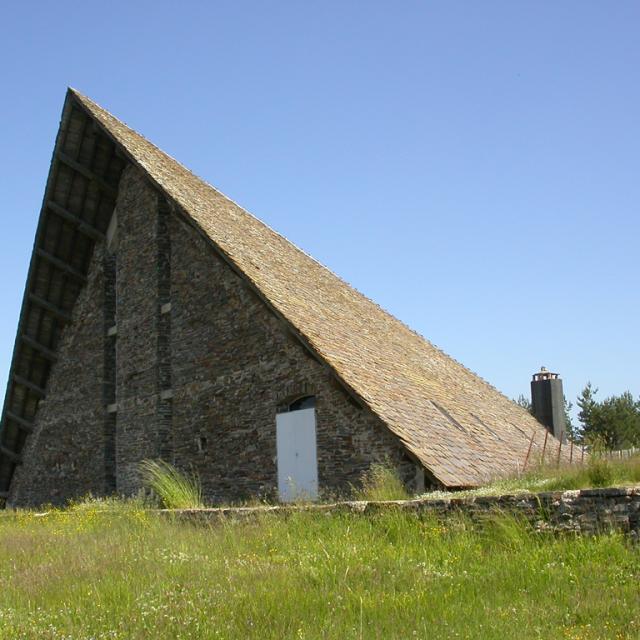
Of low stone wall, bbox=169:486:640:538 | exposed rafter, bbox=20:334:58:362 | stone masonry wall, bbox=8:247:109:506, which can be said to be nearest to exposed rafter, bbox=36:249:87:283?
stone masonry wall, bbox=8:247:109:506

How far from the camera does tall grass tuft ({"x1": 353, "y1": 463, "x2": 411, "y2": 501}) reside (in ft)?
38.4

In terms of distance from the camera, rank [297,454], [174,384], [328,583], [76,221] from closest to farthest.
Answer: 1. [328,583]
2. [297,454]
3. [174,384]
4. [76,221]

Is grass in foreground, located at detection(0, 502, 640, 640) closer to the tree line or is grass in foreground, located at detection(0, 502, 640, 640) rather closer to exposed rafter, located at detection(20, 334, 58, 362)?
exposed rafter, located at detection(20, 334, 58, 362)

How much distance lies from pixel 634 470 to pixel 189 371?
1074cm

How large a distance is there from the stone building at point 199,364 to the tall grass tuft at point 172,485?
0.28m

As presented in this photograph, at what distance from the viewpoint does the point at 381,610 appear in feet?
21.0

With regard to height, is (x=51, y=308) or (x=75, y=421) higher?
(x=51, y=308)

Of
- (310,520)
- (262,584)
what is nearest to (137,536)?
(310,520)

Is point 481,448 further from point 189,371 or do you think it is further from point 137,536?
point 137,536

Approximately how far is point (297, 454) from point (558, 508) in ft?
25.4

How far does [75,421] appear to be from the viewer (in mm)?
22297

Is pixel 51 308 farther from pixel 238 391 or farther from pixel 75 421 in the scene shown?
Result: pixel 238 391

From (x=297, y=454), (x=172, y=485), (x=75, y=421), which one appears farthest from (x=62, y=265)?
(x=297, y=454)

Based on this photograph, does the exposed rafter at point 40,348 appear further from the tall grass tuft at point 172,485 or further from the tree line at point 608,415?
the tree line at point 608,415
